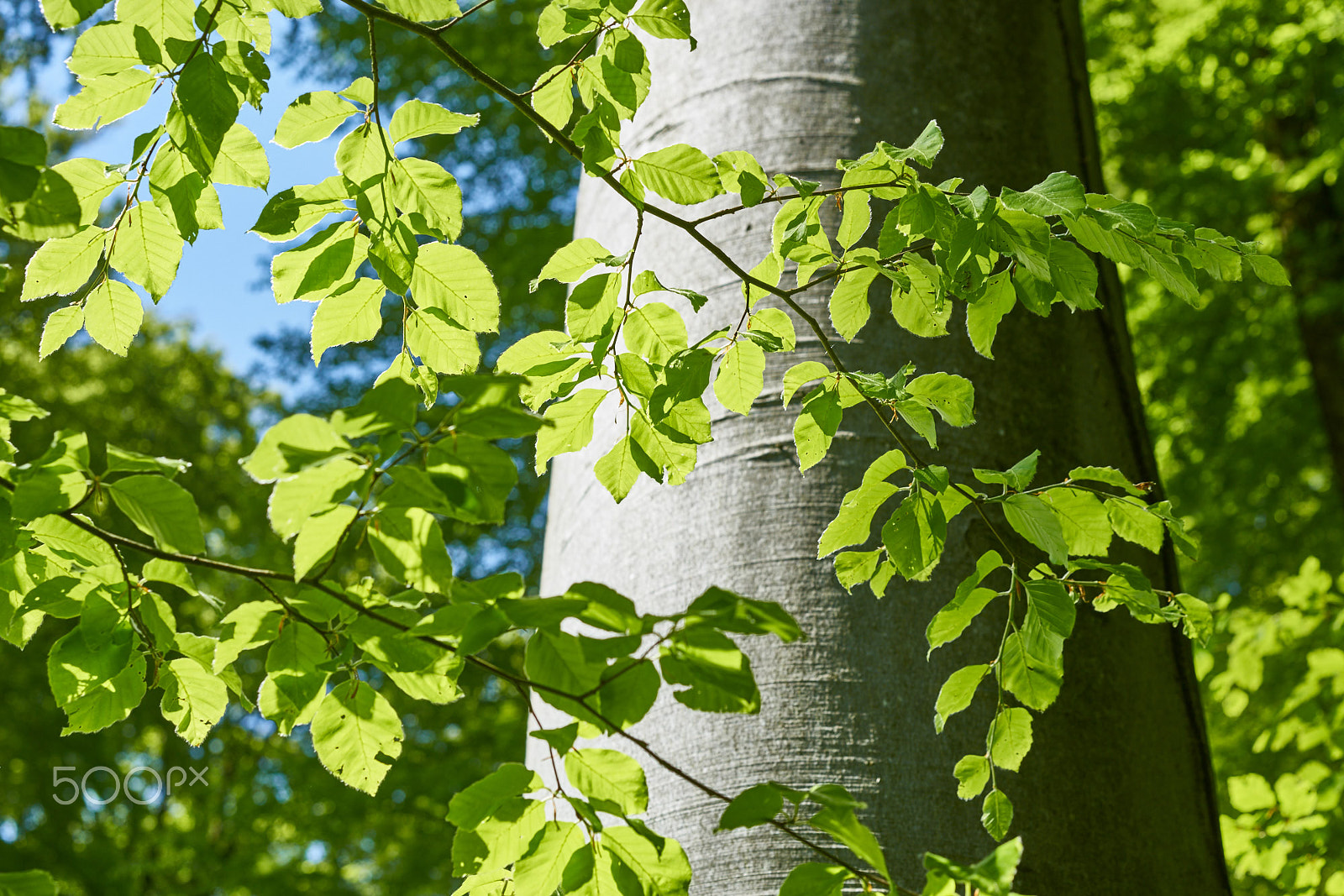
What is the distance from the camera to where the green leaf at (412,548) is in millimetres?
848

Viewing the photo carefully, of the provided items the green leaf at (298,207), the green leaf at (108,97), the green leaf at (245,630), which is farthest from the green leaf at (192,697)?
the green leaf at (108,97)

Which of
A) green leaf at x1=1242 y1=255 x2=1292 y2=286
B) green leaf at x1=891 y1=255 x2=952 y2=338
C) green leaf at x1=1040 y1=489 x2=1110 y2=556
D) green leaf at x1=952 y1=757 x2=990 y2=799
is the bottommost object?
green leaf at x1=952 y1=757 x2=990 y2=799

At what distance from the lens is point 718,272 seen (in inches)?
61.9

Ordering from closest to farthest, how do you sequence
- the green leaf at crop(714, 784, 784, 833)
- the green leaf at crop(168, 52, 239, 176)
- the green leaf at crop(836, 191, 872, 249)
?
the green leaf at crop(714, 784, 784, 833)
the green leaf at crop(168, 52, 239, 176)
the green leaf at crop(836, 191, 872, 249)

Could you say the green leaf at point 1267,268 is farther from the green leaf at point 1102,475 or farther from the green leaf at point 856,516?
the green leaf at point 856,516

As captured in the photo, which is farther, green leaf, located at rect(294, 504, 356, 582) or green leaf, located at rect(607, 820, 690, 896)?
green leaf, located at rect(607, 820, 690, 896)

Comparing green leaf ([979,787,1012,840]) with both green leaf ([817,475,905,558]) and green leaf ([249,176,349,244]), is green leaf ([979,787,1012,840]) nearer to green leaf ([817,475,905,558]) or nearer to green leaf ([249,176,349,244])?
green leaf ([817,475,905,558])

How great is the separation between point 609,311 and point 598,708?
489 millimetres

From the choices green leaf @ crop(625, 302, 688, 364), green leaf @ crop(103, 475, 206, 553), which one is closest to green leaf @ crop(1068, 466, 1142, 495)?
green leaf @ crop(625, 302, 688, 364)

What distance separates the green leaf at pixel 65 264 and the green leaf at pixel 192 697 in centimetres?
46

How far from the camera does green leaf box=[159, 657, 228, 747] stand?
3.60 ft

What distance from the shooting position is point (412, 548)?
86cm

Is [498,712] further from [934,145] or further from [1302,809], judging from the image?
[934,145]

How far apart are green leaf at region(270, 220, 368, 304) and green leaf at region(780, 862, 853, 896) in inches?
30.7
